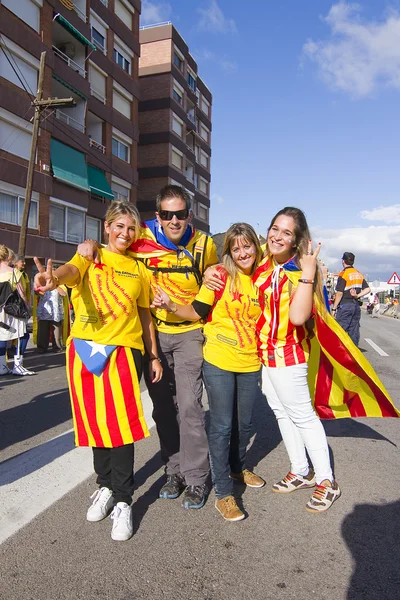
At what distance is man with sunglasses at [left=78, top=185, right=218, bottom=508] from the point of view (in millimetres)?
3275

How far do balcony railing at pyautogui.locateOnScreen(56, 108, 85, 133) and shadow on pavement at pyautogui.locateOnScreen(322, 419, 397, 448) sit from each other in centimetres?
2271

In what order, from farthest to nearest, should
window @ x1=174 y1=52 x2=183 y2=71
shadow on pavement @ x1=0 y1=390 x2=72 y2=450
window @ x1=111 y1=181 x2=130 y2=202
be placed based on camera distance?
window @ x1=174 y1=52 x2=183 y2=71 < window @ x1=111 y1=181 x2=130 y2=202 < shadow on pavement @ x1=0 y1=390 x2=72 y2=450

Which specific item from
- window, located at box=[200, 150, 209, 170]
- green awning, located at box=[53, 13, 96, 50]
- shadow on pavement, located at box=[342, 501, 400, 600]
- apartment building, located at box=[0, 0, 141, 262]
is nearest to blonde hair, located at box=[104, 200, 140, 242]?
shadow on pavement, located at box=[342, 501, 400, 600]

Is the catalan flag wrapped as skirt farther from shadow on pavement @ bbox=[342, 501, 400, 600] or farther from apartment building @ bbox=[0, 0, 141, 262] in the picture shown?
apartment building @ bbox=[0, 0, 141, 262]

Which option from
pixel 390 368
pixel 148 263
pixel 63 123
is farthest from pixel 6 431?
pixel 63 123

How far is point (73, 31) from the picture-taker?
2414 cm

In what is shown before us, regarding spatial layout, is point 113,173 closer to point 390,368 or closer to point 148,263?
point 390,368

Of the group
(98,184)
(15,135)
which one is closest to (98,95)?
(98,184)

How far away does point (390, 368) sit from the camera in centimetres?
958

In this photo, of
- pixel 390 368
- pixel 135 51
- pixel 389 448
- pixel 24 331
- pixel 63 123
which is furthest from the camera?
pixel 135 51

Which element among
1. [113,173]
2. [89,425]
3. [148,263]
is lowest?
[89,425]

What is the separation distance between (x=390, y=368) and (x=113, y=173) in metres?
23.5

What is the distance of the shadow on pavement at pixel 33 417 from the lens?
Answer: 472 centimetres

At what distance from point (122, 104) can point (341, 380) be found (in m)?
30.1
